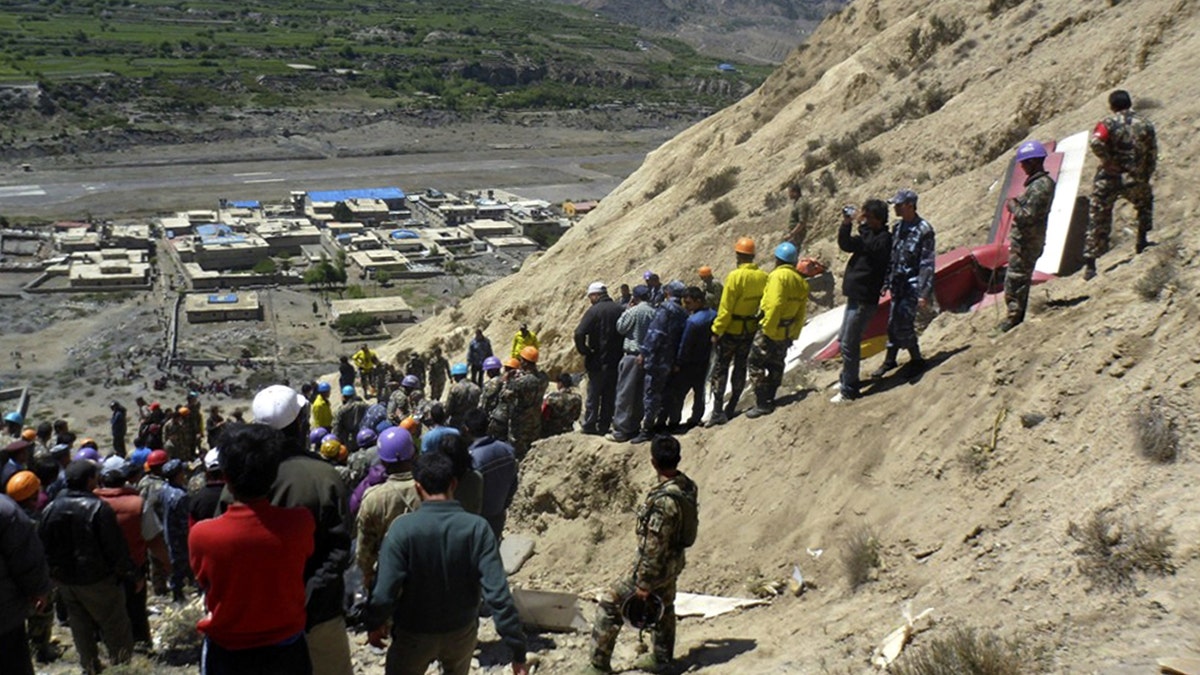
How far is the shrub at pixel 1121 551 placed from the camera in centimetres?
584

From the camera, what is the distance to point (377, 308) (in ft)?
165

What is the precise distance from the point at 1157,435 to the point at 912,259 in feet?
9.06

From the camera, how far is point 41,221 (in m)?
69.3

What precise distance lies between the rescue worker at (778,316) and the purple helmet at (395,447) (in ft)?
14.6

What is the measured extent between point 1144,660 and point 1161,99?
1034 centimetres

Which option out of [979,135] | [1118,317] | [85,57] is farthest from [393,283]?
[85,57]

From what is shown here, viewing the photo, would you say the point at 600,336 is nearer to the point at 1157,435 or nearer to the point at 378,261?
the point at 1157,435

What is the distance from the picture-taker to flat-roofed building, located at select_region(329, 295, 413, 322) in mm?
49688

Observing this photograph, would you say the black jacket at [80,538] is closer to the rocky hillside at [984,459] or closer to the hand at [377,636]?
the hand at [377,636]

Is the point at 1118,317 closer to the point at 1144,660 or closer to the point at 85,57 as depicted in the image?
the point at 1144,660

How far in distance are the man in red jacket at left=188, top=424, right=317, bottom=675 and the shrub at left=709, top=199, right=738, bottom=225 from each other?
16.4 metres

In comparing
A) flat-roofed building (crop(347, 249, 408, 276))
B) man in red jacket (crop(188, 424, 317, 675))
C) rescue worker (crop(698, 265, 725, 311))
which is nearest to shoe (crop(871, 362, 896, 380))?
rescue worker (crop(698, 265, 725, 311))

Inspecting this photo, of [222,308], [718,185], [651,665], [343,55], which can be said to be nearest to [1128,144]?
[651,665]

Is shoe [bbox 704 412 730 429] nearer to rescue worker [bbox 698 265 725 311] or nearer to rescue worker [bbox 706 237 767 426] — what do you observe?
rescue worker [bbox 706 237 767 426]
